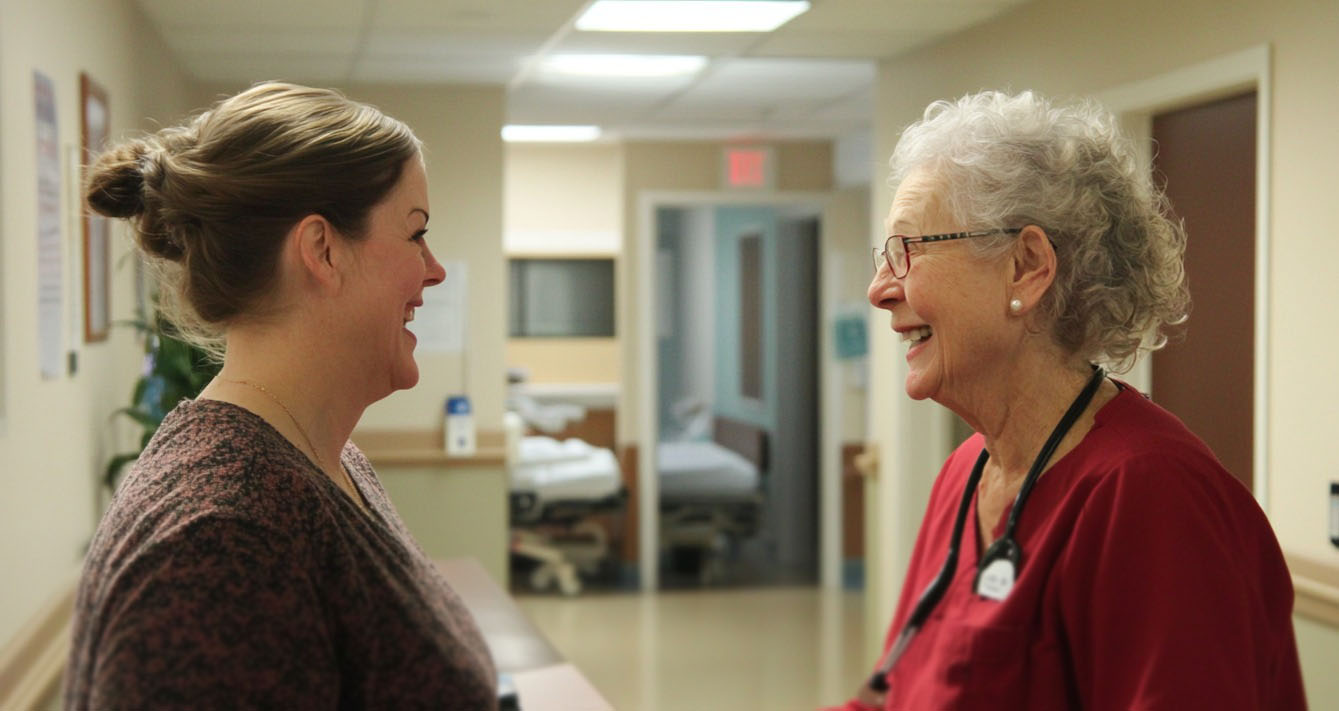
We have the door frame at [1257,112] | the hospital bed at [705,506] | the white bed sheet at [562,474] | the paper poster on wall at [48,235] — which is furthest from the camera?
the hospital bed at [705,506]

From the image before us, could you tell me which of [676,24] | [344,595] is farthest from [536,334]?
[344,595]

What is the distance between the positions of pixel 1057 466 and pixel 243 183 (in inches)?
40.1

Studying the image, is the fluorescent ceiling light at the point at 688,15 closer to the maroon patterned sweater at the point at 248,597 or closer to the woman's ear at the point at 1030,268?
the woman's ear at the point at 1030,268

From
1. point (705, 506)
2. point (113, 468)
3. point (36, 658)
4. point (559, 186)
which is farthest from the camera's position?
point (559, 186)

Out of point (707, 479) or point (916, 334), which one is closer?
point (916, 334)

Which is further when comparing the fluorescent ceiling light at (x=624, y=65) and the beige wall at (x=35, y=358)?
the fluorescent ceiling light at (x=624, y=65)

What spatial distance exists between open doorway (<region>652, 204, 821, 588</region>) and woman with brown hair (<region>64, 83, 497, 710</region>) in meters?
6.10

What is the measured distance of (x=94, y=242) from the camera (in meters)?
3.41

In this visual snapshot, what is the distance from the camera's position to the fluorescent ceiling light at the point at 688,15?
156 inches

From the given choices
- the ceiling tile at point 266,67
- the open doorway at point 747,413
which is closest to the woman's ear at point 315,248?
the ceiling tile at point 266,67

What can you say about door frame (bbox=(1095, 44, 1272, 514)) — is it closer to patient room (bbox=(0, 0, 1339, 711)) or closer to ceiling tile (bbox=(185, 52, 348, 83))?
patient room (bbox=(0, 0, 1339, 711))

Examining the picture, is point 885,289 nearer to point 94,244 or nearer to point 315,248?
point 315,248

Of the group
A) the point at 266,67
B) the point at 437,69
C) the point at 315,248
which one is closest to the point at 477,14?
the point at 437,69

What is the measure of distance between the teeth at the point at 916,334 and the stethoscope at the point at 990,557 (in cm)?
20
